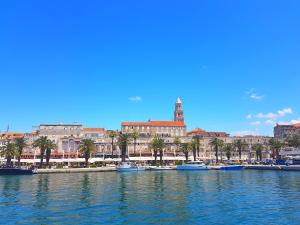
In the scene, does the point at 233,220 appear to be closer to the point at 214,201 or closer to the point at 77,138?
the point at 214,201

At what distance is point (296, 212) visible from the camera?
32.8m

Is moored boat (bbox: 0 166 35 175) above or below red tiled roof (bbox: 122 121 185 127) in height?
below

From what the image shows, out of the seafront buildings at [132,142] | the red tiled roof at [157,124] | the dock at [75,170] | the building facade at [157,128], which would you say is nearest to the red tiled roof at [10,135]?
the seafront buildings at [132,142]

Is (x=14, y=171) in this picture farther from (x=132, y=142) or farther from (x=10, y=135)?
(x=10, y=135)

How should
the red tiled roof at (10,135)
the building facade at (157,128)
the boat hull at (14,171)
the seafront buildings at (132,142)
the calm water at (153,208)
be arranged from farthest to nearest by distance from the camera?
the building facade at (157,128)
the red tiled roof at (10,135)
the seafront buildings at (132,142)
the boat hull at (14,171)
the calm water at (153,208)

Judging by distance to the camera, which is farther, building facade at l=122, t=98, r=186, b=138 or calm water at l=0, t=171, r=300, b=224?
building facade at l=122, t=98, r=186, b=138

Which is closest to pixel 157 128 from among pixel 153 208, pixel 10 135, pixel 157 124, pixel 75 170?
pixel 157 124

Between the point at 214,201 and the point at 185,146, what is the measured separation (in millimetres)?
104129

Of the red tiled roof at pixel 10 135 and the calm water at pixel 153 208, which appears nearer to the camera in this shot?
the calm water at pixel 153 208

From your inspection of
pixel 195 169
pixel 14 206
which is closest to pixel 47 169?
pixel 195 169

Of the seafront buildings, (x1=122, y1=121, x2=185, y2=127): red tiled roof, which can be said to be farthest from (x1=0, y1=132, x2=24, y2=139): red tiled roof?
(x1=122, y1=121, x2=185, y2=127): red tiled roof

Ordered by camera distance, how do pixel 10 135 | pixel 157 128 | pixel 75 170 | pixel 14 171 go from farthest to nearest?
1. pixel 157 128
2. pixel 10 135
3. pixel 75 170
4. pixel 14 171

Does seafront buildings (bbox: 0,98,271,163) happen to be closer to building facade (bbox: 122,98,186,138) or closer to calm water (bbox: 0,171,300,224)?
building facade (bbox: 122,98,186,138)

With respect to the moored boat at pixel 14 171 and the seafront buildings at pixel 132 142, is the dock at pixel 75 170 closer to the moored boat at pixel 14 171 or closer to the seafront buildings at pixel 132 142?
the moored boat at pixel 14 171
